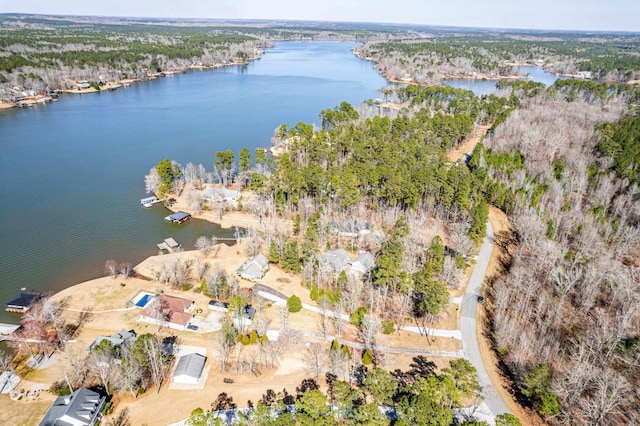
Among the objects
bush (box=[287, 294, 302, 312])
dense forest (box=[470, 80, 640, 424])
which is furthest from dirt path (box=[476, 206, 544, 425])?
bush (box=[287, 294, 302, 312])

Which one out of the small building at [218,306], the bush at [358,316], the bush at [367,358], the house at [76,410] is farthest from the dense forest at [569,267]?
the house at [76,410]

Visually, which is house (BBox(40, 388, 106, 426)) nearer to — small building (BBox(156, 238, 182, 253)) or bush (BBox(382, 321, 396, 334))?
small building (BBox(156, 238, 182, 253))

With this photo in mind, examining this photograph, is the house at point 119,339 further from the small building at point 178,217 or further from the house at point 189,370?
the small building at point 178,217

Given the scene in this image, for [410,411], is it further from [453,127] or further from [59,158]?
[59,158]

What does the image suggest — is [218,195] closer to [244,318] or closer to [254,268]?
[254,268]

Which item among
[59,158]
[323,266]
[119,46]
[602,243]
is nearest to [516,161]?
[602,243]

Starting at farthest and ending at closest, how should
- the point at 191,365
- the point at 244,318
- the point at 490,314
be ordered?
the point at 490,314 → the point at 244,318 → the point at 191,365

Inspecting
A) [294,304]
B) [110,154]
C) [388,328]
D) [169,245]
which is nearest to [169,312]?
[294,304]
